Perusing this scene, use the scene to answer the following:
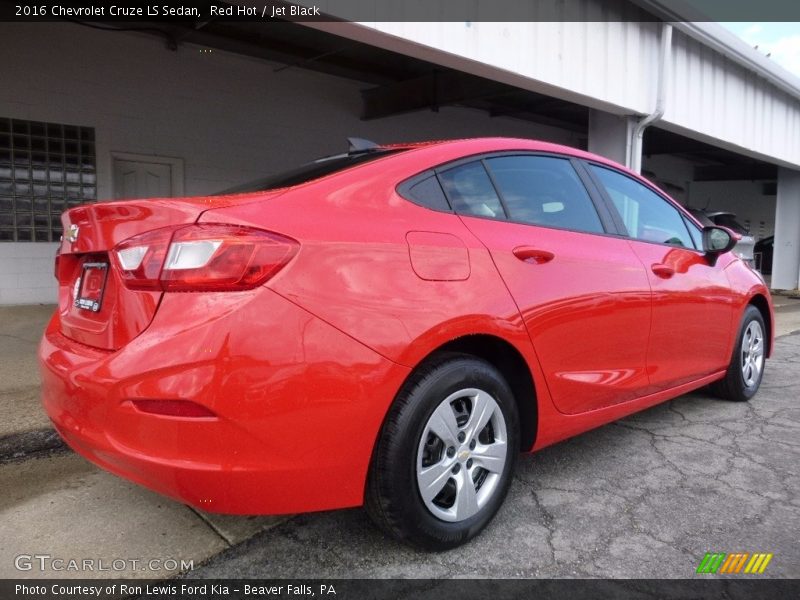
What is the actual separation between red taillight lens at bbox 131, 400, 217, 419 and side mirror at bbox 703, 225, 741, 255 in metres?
3.25

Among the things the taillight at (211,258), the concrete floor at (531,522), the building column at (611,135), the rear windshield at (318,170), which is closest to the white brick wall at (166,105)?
the building column at (611,135)

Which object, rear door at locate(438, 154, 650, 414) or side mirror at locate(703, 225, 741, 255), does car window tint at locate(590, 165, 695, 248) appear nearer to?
side mirror at locate(703, 225, 741, 255)

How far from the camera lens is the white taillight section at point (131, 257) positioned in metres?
1.83

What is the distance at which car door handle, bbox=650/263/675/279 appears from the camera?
10.2 ft

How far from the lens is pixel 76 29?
7121mm

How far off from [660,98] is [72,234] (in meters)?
6.89

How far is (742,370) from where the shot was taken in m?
4.07

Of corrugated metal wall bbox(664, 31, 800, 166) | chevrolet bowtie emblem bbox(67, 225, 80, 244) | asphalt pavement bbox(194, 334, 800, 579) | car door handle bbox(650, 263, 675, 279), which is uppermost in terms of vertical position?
corrugated metal wall bbox(664, 31, 800, 166)

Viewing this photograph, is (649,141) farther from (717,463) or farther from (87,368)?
(87,368)

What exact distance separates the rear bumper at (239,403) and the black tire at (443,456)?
0.40 feet

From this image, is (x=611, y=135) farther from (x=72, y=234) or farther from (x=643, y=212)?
(x=72, y=234)

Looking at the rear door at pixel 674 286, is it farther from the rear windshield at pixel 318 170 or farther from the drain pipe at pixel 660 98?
the drain pipe at pixel 660 98

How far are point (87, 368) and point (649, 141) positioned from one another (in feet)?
44.5

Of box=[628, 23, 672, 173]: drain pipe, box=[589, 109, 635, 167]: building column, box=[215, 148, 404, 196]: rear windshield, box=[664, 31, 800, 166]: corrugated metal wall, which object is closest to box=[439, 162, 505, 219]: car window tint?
box=[215, 148, 404, 196]: rear windshield
